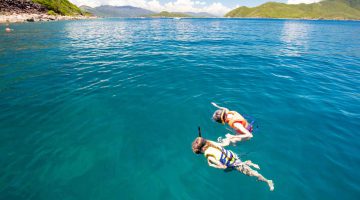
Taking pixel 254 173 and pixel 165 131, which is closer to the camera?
pixel 254 173

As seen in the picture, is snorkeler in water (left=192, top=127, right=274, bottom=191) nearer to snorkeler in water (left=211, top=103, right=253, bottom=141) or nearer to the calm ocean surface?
the calm ocean surface

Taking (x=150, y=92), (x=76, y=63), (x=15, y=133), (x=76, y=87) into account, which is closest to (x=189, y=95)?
(x=150, y=92)

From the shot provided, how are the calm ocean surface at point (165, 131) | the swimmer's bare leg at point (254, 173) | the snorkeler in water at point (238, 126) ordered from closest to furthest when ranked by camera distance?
the swimmer's bare leg at point (254, 173) < the calm ocean surface at point (165, 131) < the snorkeler in water at point (238, 126)

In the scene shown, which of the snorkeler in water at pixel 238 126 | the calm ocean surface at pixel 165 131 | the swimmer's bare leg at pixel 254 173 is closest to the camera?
the swimmer's bare leg at pixel 254 173

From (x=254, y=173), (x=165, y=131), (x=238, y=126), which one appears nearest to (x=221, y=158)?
(x=254, y=173)

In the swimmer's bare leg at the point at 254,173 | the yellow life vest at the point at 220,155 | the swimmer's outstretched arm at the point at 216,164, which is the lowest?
the swimmer's bare leg at the point at 254,173

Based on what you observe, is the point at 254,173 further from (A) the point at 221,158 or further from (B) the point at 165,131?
(B) the point at 165,131

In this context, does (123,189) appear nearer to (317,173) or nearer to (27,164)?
(27,164)

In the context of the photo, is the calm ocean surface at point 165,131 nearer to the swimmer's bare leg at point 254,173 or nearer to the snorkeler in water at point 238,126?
the swimmer's bare leg at point 254,173

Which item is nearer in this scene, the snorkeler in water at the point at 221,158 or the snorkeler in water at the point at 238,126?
the snorkeler in water at the point at 221,158

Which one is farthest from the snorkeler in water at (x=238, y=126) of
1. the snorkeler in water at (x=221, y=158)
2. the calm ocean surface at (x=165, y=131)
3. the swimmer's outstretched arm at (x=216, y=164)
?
the swimmer's outstretched arm at (x=216, y=164)

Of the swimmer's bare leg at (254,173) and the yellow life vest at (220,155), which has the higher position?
the yellow life vest at (220,155)

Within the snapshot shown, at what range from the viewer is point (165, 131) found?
8.95 m

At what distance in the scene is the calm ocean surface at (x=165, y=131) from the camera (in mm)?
6305
